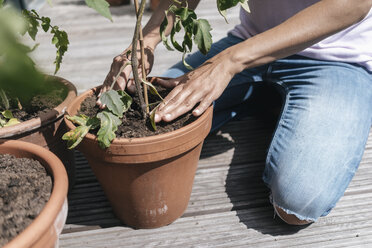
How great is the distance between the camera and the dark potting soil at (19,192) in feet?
2.35

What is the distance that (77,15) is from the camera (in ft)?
11.3

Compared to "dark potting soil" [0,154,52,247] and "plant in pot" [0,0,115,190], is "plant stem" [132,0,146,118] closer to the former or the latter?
"plant in pot" [0,0,115,190]

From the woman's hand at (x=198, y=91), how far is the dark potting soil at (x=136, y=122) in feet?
0.12

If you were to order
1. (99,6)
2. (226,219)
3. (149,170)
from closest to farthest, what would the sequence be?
(99,6)
(149,170)
(226,219)

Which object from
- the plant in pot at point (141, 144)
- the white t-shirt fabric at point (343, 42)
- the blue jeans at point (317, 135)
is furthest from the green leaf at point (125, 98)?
the white t-shirt fabric at point (343, 42)

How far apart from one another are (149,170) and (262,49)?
0.54 meters

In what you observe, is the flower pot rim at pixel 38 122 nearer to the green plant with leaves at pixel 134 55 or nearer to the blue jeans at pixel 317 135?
the green plant with leaves at pixel 134 55

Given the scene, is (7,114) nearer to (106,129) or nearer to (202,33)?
(106,129)

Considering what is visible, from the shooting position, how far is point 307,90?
1.32 metres

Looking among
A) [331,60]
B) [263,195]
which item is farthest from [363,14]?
[263,195]

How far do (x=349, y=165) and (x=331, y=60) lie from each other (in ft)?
1.39

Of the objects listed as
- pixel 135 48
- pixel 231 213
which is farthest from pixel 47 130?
pixel 231 213

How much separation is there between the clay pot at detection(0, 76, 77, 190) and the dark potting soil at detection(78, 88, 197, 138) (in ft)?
0.25

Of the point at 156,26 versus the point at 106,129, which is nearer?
the point at 106,129
